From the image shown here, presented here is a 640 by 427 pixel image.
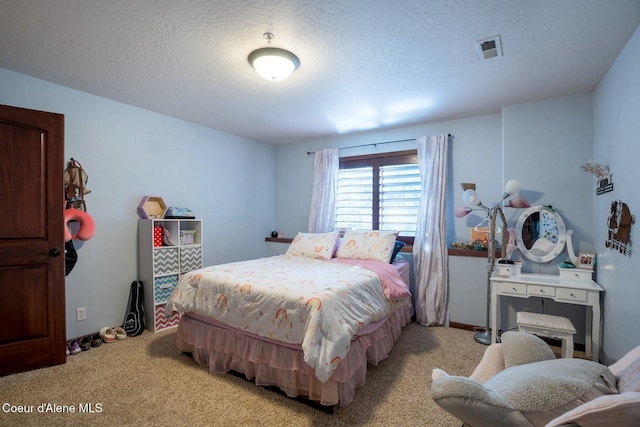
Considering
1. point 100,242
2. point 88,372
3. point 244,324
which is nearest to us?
point 244,324

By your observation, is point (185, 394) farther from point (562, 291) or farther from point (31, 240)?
point (562, 291)

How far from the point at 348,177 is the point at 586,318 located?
2976mm

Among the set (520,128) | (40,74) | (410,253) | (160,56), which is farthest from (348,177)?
(40,74)

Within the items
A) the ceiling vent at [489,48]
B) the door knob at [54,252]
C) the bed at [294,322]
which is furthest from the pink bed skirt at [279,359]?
the ceiling vent at [489,48]

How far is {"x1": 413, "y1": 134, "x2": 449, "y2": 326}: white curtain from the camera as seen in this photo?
3.46 meters

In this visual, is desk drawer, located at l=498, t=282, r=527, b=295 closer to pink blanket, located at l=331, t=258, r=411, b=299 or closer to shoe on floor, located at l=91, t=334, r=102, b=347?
pink blanket, located at l=331, t=258, r=411, b=299

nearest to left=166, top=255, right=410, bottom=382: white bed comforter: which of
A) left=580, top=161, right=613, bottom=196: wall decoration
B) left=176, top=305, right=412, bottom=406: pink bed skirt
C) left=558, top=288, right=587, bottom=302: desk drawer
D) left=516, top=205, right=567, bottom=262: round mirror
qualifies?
left=176, top=305, right=412, bottom=406: pink bed skirt

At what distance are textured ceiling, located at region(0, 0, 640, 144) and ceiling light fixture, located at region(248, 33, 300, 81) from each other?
0.28ft

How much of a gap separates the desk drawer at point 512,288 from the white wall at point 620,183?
54 centimetres

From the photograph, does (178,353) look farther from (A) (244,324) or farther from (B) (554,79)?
(B) (554,79)

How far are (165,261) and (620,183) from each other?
13.4 feet

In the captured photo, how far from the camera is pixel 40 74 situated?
252 cm

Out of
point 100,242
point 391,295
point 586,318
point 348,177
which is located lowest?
point 586,318

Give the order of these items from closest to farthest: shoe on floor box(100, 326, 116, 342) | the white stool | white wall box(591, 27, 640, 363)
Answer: white wall box(591, 27, 640, 363), the white stool, shoe on floor box(100, 326, 116, 342)
